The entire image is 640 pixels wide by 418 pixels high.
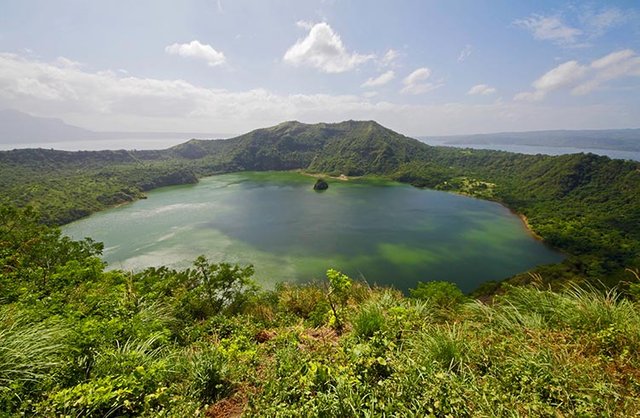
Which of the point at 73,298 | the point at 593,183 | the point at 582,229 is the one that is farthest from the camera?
the point at 593,183

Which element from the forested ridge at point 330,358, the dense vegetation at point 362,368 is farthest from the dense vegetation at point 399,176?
the dense vegetation at point 362,368

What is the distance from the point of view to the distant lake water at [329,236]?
3394 centimetres

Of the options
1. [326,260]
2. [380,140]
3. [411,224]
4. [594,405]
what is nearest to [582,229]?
[411,224]

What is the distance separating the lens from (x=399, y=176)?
108000mm

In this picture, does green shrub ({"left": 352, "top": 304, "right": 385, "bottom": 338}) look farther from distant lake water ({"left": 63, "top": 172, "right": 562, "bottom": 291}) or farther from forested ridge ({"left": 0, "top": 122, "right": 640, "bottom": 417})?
distant lake water ({"left": 63, "top": 172, "right": 562, "bottom": 291})

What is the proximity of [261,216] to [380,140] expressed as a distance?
365ft

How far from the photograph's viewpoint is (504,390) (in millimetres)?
2715

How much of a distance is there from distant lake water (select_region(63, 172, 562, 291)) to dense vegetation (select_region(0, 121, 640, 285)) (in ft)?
20.2

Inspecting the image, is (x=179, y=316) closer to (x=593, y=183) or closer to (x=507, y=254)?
(x=507, y=254)

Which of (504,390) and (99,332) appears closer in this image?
(504,390)

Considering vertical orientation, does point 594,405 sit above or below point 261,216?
above

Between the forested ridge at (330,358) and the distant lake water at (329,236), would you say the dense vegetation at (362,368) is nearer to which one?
the forested ridge at (330,358)

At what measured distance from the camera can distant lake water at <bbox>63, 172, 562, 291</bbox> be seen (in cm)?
3394

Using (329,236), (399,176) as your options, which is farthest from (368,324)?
(399,176)
